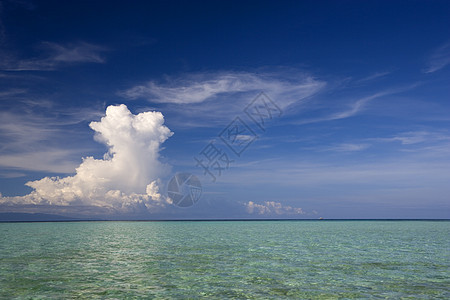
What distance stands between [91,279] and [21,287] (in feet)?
14.2

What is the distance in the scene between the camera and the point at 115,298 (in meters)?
19.0

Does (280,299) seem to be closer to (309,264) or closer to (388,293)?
(388,293)

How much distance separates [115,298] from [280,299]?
363 inches

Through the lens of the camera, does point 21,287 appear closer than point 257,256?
Yes

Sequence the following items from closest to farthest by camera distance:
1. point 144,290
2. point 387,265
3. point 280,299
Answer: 1. point 280,299
2. point 144,290
3. point 387,265

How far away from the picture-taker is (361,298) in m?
18.8

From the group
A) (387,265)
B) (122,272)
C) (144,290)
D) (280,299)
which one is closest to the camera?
(280,299)

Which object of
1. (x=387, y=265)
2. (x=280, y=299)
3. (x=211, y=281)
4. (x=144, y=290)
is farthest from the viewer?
(x=387, y=265)

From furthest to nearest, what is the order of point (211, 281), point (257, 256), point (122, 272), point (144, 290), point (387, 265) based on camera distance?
point (257, 256) < point (387, 265) < point (122, 272) < point (211, 281) < point (144, 290)

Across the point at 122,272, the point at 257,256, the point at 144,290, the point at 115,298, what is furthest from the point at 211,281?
the point at 257,256

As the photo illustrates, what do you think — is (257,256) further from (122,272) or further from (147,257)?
(122,272)

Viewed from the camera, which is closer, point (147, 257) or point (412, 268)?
point (412, 268)

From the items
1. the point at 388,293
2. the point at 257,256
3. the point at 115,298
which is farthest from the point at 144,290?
the point at 257,256

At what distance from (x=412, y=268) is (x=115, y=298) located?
2366cm
